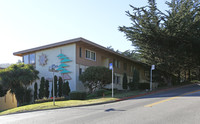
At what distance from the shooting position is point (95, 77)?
2198cm

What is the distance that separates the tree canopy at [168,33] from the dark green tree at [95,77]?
6782 mm

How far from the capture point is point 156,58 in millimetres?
27109

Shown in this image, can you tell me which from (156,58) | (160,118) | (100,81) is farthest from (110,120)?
(156,58)

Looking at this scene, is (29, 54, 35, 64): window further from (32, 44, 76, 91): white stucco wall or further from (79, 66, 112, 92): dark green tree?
(79, 66, 112, 92): dark green tree

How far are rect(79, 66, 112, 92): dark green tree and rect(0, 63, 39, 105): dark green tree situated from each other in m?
5.75

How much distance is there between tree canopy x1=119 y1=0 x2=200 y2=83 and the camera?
2442 cm

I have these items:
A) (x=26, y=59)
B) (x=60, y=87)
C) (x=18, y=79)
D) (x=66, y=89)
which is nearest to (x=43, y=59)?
(x=26, y=59)

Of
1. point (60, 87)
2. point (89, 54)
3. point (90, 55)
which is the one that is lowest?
point (60, 87)

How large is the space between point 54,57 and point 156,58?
499 inches

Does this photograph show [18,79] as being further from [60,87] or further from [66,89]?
[66,89]

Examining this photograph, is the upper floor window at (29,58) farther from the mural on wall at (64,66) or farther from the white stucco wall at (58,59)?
the mural on wall at (64,66)

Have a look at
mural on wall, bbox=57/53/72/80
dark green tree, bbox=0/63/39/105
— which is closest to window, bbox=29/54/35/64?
dark green tree, bbox=0/63/39/105

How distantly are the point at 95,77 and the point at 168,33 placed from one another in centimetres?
1005

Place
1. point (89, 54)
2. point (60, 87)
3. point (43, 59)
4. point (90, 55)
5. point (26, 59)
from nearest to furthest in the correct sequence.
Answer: point (60, 87)
point (89, 54)
point (90, 55)
point (43, 59)
point (26, 59)
